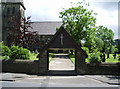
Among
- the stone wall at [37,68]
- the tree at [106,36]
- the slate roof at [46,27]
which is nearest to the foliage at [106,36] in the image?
the tree at [106,36]

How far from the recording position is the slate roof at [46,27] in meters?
58.8

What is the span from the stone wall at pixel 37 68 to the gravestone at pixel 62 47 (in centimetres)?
41

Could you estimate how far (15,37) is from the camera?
87.8 ft

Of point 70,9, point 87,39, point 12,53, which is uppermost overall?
point 70,9

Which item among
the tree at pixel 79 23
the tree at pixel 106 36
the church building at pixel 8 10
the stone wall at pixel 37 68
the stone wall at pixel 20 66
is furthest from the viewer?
the tree at pixel 106 36

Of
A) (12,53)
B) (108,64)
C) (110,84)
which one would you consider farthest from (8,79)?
(108,64)

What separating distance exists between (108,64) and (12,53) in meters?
10.1

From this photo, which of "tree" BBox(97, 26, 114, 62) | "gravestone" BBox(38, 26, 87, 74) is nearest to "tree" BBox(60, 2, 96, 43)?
"gravestone" BBox(38, 26, 87, 74)

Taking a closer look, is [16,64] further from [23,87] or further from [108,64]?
[108,64]

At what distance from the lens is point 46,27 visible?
61.3m

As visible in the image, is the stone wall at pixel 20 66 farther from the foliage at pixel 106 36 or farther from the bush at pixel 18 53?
the foliage at pixel 106 36

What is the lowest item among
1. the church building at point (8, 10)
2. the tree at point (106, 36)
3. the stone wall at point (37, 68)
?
the stone wall at point (37, 68)

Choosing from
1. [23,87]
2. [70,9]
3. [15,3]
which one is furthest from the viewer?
[15,3]

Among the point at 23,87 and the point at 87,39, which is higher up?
the point at 87,39
